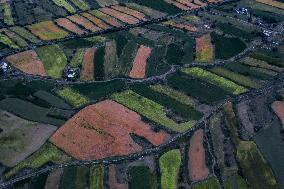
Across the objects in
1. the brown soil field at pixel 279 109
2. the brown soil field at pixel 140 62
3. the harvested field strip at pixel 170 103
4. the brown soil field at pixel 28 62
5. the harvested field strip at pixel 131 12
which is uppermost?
the brown soil field at pixel 279 109

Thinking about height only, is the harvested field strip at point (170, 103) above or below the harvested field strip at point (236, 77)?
below

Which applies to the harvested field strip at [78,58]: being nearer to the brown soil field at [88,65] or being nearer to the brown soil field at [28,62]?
the brown soil field at [88,65]

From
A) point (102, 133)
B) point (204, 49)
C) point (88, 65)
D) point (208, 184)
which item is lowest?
point (88, 65)

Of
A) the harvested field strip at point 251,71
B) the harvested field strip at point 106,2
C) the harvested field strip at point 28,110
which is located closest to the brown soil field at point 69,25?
the harvested field strip at point 106,2

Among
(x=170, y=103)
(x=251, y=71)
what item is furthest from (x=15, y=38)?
(x=251, y=71)

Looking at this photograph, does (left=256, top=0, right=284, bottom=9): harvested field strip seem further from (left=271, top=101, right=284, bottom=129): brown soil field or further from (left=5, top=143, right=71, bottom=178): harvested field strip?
(left=5, top=143, right=71, bottom=178): harvested field strip

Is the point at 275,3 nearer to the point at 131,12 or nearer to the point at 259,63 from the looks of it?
the point at 259,63

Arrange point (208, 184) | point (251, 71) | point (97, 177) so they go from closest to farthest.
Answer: point (208, 184), point (97, 177), point (251, 71)
